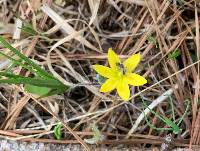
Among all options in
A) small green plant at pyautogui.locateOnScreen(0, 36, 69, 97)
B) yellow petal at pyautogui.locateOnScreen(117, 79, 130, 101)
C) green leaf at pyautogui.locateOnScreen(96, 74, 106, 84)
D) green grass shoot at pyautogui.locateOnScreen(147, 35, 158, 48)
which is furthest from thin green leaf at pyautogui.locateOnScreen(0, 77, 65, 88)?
green grass shoot at pyautogui.locateOnScreen(147, 35, 158, 48)

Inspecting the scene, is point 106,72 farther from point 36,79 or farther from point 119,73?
point 36,79

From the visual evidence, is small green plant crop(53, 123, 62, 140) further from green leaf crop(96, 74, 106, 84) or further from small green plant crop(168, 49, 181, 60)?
small green plant crop(168, 49, 181, 60)

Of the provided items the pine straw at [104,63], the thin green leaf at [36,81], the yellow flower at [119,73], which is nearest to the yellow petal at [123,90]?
the yellow flower at [119,73]

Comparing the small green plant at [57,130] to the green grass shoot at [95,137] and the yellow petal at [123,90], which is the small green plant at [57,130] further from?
the yellow petal at [123,90]

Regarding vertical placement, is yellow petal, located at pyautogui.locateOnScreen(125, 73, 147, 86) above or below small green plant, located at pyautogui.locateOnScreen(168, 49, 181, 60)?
below

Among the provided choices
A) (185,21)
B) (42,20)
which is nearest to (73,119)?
(42,20)

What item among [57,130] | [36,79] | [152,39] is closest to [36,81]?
[36,79]
